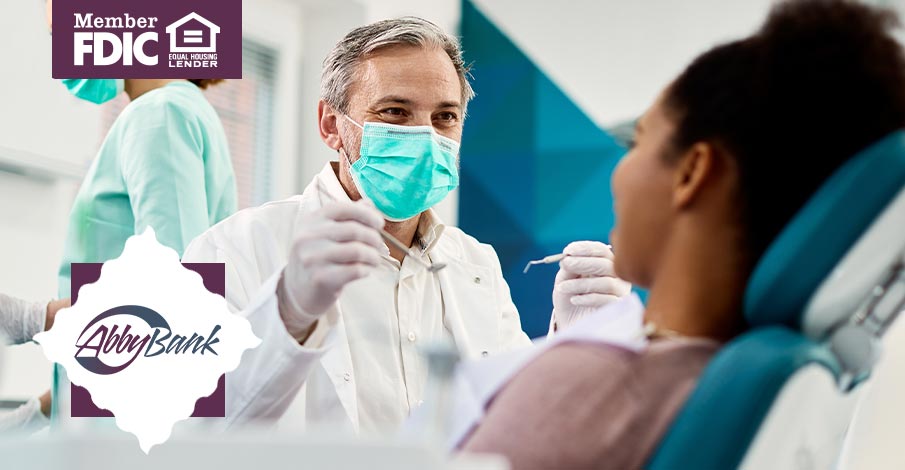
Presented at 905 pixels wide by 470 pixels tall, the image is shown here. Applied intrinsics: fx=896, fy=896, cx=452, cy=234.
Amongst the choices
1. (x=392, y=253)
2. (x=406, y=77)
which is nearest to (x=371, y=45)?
(x=406, y=77)

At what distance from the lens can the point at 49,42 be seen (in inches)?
96.2

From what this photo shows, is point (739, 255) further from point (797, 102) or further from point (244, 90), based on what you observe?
point (244, 90)

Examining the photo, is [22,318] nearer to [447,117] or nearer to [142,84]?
[142,84]

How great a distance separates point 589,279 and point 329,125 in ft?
2.25

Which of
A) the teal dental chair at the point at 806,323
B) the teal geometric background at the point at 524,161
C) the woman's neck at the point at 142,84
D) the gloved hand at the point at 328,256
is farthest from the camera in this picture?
the teal geometric background at the point at 524,161

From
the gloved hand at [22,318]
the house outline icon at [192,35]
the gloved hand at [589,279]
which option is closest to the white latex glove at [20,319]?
the gloved hand at [22,318]

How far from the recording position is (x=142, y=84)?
213 centimetres

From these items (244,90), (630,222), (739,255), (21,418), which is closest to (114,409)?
(21,418)

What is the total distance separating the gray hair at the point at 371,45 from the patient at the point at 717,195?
1018 millimetres

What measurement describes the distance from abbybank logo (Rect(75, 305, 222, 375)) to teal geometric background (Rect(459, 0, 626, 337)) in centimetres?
203

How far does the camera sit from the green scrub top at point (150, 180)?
6.25ft

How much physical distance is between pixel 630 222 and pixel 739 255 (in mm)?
123

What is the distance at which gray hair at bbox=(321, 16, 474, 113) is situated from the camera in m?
1.82

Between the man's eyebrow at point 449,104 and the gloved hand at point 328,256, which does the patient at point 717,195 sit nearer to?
the gloved hand at point 328,256
